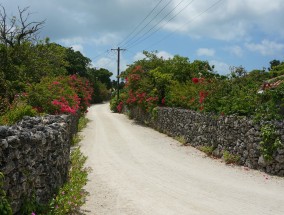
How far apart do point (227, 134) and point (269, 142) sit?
9.39 ft

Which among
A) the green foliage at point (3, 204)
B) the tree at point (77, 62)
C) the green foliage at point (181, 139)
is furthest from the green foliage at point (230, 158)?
the tree at point (77, 62)

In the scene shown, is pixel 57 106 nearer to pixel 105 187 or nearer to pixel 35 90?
pixel 35 90

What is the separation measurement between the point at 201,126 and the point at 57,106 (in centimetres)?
694

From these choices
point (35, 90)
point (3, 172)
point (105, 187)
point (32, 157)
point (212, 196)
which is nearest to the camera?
point (3, 172)

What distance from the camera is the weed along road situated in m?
8.52

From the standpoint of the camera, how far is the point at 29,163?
5930mm

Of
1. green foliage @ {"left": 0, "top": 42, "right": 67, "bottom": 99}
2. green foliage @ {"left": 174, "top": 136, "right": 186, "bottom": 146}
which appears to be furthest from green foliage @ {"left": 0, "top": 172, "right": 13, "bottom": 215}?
green foliage @ {"left": 174, "top": 136, "right": 186, "bottom": 146}

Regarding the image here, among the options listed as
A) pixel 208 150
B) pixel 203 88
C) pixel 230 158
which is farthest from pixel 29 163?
pixel 203 88

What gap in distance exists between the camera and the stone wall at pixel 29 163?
16.7 ft

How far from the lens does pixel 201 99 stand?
19.2m

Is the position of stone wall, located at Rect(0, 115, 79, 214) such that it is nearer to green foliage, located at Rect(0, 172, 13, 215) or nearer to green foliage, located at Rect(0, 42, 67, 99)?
green foliage, located at Rect(0, 172, 13, 215)

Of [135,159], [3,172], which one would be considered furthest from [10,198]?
[135,159]

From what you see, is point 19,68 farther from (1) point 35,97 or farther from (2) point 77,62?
(2) point 77,62

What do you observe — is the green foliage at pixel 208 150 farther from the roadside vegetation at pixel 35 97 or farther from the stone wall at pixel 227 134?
the roadside vegetation at pixel 35 97
